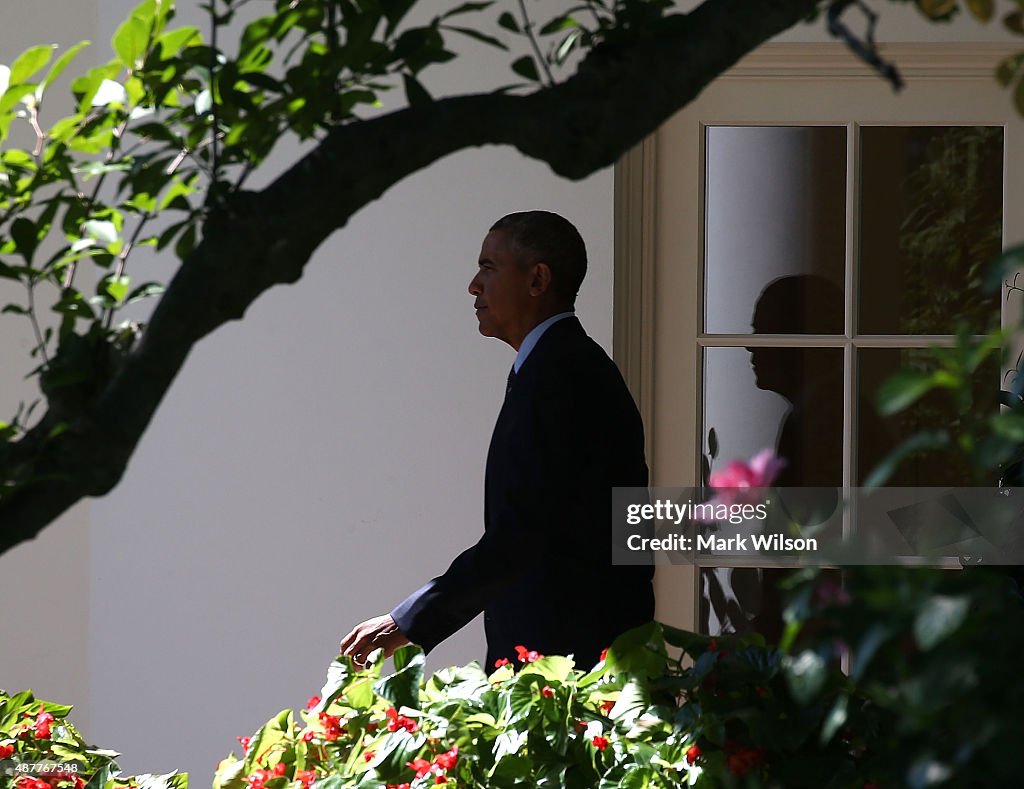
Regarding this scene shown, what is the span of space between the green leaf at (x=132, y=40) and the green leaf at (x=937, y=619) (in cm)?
73

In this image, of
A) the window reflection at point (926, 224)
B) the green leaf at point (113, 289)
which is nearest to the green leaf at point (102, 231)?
the green leaf at point (113, 289)

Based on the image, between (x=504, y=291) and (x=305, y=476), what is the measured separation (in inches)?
46.2

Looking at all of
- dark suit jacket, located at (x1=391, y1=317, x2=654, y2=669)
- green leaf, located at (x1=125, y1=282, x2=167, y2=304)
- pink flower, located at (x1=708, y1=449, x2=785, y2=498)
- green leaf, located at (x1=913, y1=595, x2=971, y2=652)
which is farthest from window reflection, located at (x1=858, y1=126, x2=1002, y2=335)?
Result: green leaf, located at (x1=913, y1=595, x2=971, y2=652)

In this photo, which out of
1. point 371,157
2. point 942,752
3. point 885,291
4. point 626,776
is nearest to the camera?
point 942,752

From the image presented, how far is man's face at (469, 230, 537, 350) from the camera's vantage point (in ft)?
8.22

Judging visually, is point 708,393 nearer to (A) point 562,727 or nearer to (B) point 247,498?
(B) point 247,498

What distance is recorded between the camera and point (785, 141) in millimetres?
3373

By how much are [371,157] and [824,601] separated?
1.48 feet

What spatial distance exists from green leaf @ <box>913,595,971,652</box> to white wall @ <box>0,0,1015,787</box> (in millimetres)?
2879

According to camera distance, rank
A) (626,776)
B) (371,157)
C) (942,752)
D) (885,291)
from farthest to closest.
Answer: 1. (885,291)
2. (626,776)
3. (371,157)
4. (942,752)

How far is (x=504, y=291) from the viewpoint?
2510 mm

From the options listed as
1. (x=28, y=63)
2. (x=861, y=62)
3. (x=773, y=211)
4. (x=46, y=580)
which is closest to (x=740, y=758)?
(x=28, y=63)

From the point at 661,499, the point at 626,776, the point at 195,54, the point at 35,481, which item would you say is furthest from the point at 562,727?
the point at 661,499

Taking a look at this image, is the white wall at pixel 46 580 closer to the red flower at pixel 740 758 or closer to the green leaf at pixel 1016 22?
the red flower at pixel 740 758
